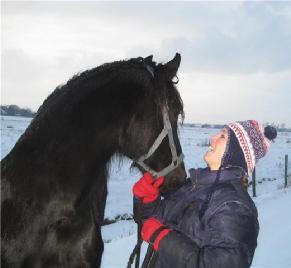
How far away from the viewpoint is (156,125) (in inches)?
98.7

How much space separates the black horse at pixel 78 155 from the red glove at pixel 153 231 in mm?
270

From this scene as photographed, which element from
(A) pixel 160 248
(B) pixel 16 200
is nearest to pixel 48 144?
(B) pixel 16 200

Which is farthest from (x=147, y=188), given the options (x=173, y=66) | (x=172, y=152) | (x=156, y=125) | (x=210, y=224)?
(x=173, y=66)

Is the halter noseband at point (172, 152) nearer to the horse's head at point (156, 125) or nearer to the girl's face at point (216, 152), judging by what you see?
the horse's head at point (156, 125)

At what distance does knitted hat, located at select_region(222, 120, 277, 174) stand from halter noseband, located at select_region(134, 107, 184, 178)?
302 mm

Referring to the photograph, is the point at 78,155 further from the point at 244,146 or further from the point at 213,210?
the point at 244,146

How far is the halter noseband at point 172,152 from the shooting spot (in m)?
2.50

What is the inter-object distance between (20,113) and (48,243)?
6769cm

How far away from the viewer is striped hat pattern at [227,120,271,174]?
2.52 meters

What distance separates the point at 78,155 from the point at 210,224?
0.83 metres

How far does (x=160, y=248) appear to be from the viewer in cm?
230

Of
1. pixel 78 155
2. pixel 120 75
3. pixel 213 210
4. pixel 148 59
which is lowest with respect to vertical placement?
pixel 213 210

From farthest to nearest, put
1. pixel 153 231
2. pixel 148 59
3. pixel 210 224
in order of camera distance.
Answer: pixel 148 59 → pixel 153 231 → pixel 210 224

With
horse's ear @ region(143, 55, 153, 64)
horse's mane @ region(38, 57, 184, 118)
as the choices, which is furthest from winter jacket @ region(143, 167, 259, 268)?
horse's ear @ region(143, 55, 153, 64)
